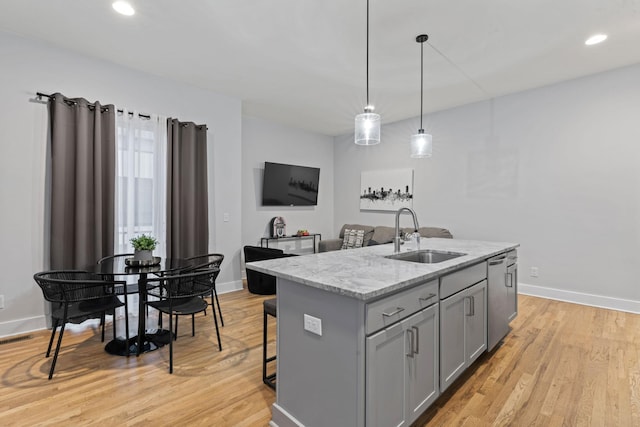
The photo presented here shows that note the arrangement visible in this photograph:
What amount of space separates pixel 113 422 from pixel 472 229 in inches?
189

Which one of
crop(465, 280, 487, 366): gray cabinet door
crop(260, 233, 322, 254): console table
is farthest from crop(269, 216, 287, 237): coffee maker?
crop(465, 280, 487, 366): gray cabinet door

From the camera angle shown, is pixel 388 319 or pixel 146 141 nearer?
pixel 388 319

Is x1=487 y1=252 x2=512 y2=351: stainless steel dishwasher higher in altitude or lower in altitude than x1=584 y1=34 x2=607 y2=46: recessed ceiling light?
lower

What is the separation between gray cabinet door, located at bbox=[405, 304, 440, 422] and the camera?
65.8 inches

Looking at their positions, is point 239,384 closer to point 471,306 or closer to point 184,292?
point 184,292

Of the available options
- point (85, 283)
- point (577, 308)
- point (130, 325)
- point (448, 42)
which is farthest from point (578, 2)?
point (130, 325)

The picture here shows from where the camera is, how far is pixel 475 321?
2.33 m

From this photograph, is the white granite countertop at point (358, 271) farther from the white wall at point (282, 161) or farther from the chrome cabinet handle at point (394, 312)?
the white wall at point (282, 161)

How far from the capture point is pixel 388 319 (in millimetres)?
1531

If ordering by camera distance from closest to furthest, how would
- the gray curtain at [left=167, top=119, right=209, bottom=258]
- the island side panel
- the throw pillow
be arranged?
the island side panel < the gray curtain at [left=167, top=119, right=209, bottom=258] < the throw pillow

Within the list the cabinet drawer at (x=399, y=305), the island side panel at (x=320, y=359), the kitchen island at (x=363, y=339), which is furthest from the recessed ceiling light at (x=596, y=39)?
the island side panel at (x=320, y=359)

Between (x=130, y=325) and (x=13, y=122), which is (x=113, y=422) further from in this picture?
(x=13, y=122)

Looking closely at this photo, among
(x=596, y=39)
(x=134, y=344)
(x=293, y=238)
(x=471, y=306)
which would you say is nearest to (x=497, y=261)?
(x=471, y=306)

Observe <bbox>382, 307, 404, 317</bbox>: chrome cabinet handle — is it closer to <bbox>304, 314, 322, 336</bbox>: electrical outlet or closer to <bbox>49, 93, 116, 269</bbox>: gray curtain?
<bbox>304, 314, 322, 336</bbox>: electrical outlet
